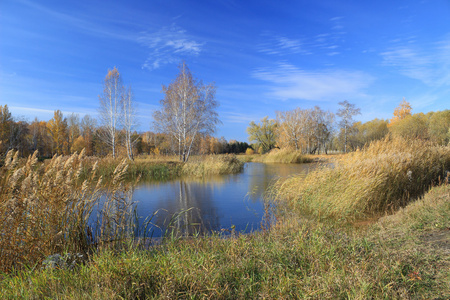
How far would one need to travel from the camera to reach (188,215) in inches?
238

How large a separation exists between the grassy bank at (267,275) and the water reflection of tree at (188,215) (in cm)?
148

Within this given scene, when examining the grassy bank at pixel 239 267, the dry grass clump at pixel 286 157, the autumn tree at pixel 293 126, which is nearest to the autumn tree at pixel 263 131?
the autumn tree at pixel 293 126

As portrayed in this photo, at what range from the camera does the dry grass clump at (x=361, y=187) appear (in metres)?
5.41

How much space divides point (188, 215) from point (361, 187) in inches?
157

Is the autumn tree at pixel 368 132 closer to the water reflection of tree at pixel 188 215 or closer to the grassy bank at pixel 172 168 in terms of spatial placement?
the grassy bank at pixel 172 168

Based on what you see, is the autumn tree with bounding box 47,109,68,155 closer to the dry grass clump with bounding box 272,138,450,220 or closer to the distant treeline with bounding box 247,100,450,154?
the distant treeline with bounding box 247,100,450,154

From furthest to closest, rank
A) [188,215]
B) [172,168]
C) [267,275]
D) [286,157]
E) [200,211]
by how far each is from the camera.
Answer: [286,157]
[172,168]
[200,211]
[188,215]
[267,275]

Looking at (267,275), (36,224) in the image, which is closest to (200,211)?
(36,224)

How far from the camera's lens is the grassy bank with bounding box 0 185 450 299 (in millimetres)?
2027

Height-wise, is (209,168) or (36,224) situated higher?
(36,224)

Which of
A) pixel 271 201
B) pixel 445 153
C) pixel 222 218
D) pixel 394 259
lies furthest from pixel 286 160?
pixel 394 259

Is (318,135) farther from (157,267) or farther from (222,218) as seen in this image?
(157,267)

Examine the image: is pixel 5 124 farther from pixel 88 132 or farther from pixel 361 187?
pixel 361 187

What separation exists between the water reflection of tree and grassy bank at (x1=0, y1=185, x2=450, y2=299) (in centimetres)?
148
